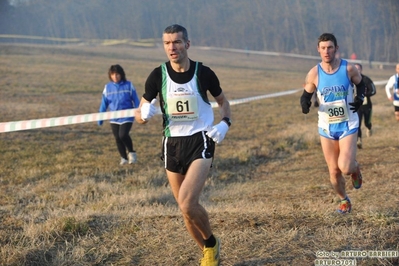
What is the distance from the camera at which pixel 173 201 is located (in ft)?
28.2

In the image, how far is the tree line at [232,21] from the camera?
83938 mm

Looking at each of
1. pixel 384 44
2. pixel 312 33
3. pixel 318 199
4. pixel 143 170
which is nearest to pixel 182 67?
pixel 318 199

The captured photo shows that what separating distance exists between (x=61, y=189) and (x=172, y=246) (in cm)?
443

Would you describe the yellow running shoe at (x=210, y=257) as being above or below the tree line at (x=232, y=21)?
below

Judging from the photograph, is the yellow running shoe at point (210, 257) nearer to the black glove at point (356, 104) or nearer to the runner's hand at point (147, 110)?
the runner's hand at point (147, 110)

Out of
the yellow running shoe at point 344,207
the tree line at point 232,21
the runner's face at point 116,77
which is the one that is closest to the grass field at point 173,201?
the yellow running shoe at point 344,207

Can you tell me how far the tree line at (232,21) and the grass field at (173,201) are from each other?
6879cm

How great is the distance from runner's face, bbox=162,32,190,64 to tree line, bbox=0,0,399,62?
7971 centimetres

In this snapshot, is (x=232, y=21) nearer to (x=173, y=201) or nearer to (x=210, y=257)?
(x=173, y=201)

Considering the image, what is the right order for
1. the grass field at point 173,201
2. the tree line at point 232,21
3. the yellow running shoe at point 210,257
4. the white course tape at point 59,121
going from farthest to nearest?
the tree line at point 232,21 < the white course tape at point 59,121 < the grass field at point 173,201 < the yellow running shoe at point 210,257

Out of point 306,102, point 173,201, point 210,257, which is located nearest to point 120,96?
point 173,201

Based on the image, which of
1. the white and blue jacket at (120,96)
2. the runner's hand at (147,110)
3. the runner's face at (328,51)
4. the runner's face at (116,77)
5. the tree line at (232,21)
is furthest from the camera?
the tree line at (232,21)

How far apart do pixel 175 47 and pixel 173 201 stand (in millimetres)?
4259

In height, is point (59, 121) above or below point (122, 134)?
above
